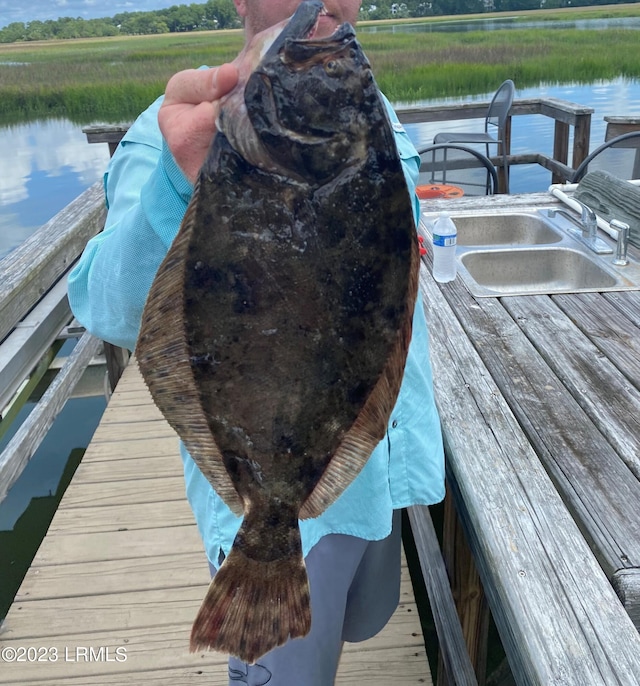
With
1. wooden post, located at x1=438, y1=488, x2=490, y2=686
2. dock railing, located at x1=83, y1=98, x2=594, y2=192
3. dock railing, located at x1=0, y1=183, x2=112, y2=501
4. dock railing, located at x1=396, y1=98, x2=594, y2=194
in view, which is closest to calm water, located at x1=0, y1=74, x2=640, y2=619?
dock railing, located at x1=0, y1=183, x2=112, y2=501

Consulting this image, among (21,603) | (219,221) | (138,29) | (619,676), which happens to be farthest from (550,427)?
(138,29)

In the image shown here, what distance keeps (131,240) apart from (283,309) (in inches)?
16.3

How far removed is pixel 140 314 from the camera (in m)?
1.52

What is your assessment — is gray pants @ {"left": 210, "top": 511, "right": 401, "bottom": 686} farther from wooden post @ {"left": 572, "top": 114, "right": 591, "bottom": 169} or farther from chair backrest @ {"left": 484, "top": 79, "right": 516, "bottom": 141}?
chair backrest @ {"left": 484, "top": 79, "right": 516, "bottom": 141}

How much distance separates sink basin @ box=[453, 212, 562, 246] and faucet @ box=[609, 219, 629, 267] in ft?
2.58

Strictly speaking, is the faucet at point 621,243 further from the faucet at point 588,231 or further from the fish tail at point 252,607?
the fish tail at point 252,607

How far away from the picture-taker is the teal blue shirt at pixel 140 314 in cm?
140

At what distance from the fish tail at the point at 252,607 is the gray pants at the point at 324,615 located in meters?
0.33

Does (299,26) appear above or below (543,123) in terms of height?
above

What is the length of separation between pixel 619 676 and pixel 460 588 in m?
1.91

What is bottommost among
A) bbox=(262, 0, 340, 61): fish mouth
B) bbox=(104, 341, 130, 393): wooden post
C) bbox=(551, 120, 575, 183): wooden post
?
bbox=(104, 341, 130, 393): wooden post

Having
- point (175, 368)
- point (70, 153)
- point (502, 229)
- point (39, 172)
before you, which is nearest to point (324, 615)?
point (175, 368)

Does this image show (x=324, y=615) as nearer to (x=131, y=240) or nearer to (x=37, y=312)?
(x=131, y=240)

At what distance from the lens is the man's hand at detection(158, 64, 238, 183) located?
1.14m
